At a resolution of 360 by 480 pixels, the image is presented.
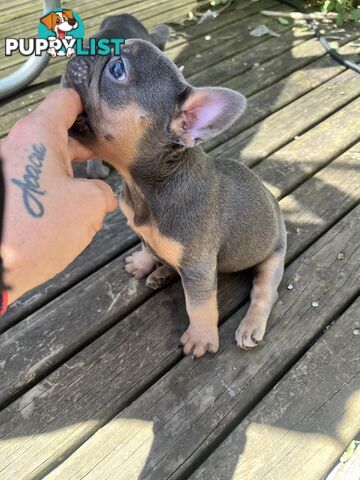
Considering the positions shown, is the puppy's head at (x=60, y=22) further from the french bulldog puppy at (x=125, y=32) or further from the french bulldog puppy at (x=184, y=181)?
the french bulldog puppy at (x=184, y=181)

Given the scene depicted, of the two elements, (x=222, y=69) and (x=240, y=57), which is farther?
(x=240, y=57)

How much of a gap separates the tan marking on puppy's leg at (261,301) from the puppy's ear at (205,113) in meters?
1.05

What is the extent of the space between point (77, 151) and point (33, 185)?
1.75 ft

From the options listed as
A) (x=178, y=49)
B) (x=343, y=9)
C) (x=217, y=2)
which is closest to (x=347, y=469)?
(x=178, y=49)

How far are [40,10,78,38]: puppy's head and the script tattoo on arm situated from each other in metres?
3.21

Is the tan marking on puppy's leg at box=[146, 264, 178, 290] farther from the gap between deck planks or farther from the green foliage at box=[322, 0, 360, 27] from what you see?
the green foliage at box=[322, 0, 360, 27]

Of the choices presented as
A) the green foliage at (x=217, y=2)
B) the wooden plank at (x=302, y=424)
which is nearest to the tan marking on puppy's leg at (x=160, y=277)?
the wooden plank at (x=302, y=424)

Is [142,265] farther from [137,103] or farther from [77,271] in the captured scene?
[137,103]

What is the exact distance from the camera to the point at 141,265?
3064 mm

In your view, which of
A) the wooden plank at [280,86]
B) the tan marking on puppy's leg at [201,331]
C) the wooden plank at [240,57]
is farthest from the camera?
the wooden plank at [240,57]

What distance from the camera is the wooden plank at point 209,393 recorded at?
2285 millimetres

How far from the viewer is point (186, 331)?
2709 millimetres

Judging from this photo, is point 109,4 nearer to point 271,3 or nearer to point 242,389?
point 271,3

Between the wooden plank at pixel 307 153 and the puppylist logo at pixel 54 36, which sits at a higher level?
the puppylist logo at pixel 54 36
